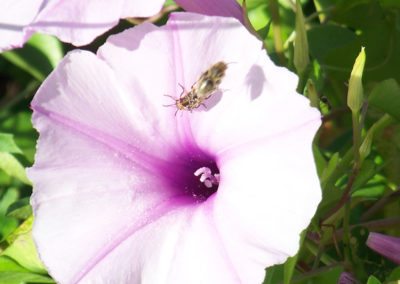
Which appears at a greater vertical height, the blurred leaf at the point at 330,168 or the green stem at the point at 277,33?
the green stem at the point at 277,33

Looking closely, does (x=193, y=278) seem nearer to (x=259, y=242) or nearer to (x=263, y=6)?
(x=259, y=242)

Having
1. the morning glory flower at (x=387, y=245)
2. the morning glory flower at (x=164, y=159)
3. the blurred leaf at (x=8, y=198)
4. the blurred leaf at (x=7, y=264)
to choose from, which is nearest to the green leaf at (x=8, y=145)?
the blurred leaf at (x=8, y=198)

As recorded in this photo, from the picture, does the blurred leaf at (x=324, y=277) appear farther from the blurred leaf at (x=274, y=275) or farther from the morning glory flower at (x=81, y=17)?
the morning glory flower at (x=81, y=17)

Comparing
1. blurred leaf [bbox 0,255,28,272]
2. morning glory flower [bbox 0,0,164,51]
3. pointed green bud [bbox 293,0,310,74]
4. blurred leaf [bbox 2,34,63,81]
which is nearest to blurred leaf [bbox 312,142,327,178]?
pointed green bud [bbox 293,0,310,74]

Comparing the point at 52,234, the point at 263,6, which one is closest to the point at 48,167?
the point at 52,234

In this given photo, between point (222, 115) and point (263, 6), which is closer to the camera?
point (222, 115)

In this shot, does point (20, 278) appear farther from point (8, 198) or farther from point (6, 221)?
point (8, 198)
